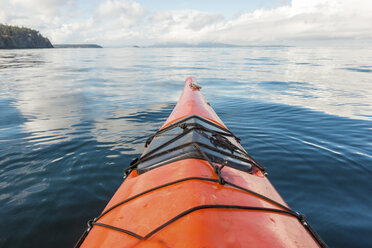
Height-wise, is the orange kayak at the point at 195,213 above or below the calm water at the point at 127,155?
above

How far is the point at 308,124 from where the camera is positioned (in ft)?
23.6

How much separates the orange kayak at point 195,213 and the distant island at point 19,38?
375 ft

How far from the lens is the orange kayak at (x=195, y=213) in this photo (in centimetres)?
154

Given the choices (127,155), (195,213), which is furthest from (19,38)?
(195,213)

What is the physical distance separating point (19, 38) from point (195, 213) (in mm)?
124752

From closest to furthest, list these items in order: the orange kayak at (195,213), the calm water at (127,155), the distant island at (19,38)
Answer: the orange kayak at (195,213), the calm water at (127,155), the distant island at (19,38)

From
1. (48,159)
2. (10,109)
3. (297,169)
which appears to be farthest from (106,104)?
(297,169)

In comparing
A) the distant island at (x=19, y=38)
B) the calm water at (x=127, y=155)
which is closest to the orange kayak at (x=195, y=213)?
the calm water at (x=127, y=155)

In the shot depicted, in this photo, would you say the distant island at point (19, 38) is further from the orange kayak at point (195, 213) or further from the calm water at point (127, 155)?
the orange kayak at point (195, 213)

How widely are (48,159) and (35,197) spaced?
4.39ft

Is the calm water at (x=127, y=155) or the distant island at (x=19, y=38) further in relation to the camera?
the distant island at (x=19, y=38)

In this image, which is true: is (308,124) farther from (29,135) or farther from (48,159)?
(29,135)

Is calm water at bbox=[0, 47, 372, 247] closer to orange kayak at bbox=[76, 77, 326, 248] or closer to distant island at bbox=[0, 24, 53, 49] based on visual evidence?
orange kayak at bbox=[76, 77, 326, 248]

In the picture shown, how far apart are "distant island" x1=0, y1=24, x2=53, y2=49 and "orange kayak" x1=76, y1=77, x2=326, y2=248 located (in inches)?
4501
